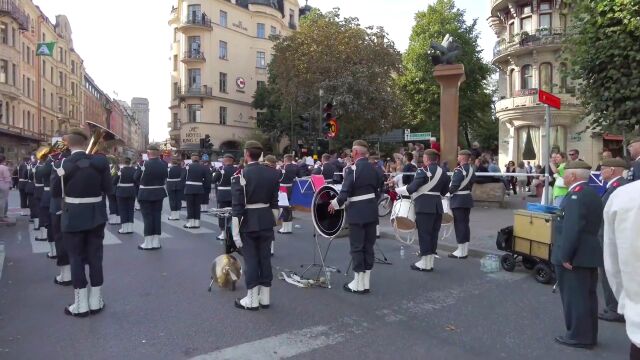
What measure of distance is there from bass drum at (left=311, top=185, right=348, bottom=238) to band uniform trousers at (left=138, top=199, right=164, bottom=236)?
13.0ft

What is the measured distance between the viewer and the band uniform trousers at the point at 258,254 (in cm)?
605

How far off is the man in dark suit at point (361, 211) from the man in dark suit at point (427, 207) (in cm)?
133

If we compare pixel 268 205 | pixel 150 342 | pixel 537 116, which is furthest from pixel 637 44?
pixel 537 116

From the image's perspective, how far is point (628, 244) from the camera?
8.19ft

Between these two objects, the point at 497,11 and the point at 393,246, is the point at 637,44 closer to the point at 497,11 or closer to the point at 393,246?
the point at 393,246

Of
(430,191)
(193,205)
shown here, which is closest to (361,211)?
(430,191)

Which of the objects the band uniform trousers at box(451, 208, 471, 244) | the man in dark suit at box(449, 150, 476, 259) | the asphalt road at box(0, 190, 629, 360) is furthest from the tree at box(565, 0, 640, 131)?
the asphalt road at box(0, 190, 629, 360)

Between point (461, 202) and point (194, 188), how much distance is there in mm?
6737

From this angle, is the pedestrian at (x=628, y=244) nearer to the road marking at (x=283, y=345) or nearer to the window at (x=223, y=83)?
the road marking at (x=283, y=345)

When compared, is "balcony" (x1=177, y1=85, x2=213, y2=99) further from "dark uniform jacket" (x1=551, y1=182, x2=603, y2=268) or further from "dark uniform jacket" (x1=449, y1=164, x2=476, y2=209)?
"dark uniform jacket" (x1=551, y1=182, x2=603, y2=268)

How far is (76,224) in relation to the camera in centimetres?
573

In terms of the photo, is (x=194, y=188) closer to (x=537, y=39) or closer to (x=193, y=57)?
(x=537, y=39)

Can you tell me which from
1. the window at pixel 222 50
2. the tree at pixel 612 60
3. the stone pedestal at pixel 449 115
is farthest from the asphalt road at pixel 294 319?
the window at pixel 222 50

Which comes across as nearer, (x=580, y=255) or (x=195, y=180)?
(x=580, y=255)
